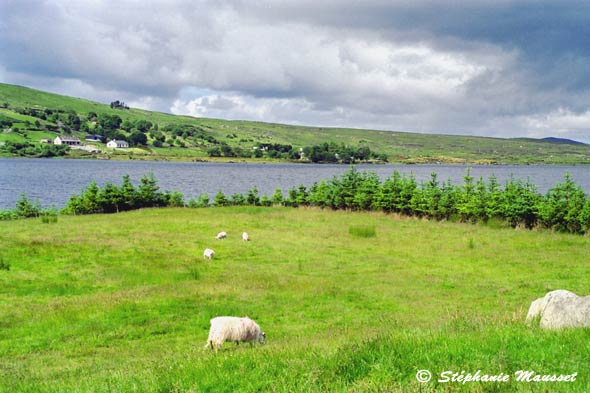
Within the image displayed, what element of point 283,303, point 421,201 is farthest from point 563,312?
point 421,201

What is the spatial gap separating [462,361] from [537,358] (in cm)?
123

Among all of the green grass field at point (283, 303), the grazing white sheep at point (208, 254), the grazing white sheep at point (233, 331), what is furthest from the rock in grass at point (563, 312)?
the grazing white sheep at point (208, 254)

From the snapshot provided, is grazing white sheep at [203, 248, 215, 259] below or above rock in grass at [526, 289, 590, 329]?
below

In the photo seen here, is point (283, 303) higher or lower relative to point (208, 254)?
higher

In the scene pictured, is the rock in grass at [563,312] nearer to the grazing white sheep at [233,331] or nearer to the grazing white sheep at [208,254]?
the grazing white sheep at [233,331]

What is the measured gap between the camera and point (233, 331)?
13.0 m

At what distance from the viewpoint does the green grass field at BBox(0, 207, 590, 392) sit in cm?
717

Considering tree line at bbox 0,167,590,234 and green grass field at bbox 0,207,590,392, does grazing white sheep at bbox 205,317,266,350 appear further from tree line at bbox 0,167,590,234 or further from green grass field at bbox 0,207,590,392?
tree line at bbox 0,167,590,234

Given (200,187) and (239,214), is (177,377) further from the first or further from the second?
(200,187)

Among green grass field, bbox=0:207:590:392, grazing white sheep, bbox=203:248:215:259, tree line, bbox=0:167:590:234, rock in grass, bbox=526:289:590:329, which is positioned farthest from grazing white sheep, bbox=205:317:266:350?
tree line, bbox=0:167:590:234

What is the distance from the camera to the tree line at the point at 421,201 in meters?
40.6

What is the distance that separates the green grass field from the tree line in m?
2.96

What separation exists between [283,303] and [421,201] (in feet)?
112

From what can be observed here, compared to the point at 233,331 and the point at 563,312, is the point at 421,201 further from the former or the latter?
the point at 563,312
